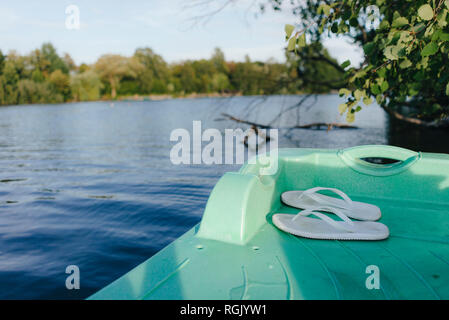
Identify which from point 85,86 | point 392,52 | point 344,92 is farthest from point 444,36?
point 85,86

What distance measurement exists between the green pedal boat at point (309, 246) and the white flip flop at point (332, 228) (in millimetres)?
39

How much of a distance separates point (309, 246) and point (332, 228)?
0.29m

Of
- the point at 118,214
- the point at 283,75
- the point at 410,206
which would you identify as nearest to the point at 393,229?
the point at 410,206

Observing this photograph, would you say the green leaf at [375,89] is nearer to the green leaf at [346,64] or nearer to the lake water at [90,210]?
the green leaf at [346,64]

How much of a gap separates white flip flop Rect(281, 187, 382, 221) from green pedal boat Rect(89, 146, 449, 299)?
0.07m

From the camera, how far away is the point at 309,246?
77.2 inches

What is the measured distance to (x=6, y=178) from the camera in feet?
25.8

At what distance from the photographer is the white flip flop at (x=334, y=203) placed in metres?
2.35
